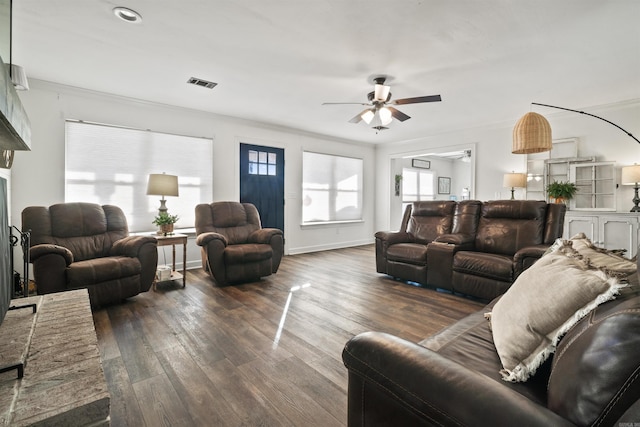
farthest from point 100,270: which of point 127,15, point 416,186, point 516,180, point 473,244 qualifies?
point 416,186

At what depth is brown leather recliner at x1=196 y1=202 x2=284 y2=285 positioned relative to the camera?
11.8 ft

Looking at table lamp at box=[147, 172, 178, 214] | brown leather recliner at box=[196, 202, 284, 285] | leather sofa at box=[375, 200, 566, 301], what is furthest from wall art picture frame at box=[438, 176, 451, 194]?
table lamp at box=[147, 172, 178, 214]

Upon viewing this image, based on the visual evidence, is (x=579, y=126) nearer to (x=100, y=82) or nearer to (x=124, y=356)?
(x=124, y=356)

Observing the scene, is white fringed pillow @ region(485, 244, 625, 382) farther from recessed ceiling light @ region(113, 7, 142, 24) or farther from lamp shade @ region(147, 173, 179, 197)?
lamp shade @ region(147, 173, 179, 197)

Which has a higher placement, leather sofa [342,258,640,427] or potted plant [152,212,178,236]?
potted plant [152,212,178,236]

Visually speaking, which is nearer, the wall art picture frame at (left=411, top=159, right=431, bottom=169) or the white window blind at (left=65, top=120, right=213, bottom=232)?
the white window blind at (left=65, top=120, right=213, bottom=232)

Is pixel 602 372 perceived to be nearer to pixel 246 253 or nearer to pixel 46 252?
pixel 246 253

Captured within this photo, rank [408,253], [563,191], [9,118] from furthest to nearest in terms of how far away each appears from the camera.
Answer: [563,191], [408,253], [9,118]

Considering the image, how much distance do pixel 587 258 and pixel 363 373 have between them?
93 centimetres

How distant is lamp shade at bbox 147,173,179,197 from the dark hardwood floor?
1.18 metres

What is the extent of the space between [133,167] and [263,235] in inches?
81.9

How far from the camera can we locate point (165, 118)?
443 centimetres

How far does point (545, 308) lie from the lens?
937 mm

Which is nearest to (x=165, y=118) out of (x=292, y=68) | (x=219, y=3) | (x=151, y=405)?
(x=292, y=68)
